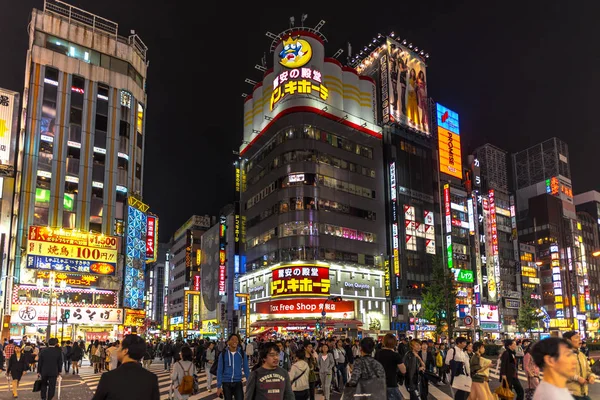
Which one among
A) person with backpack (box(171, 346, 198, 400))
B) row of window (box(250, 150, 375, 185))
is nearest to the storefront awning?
row of window (box(250, 150, 375, 185))

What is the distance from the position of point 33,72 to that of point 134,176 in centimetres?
1307

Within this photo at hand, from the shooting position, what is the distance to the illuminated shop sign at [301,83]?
2501 inches

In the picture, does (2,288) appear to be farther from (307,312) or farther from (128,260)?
(307,312)

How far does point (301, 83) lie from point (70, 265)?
1293 inches

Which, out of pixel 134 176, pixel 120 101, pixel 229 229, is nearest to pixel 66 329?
pixel 134 176

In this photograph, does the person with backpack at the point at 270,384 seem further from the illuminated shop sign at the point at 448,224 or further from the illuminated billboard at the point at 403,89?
the illuminated shop sign at the point at 448,224

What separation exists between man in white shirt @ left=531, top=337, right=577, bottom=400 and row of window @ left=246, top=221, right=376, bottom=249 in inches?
2157

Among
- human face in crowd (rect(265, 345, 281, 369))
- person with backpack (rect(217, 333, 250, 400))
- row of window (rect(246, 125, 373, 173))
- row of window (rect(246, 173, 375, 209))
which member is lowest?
person with backpack (rect(217, 333, 250, 400))

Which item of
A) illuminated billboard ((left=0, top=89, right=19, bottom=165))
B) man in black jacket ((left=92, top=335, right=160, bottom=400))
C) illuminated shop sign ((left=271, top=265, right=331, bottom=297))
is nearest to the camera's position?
man in black jacket ((left=92, top=335, right=160, bottom=400))

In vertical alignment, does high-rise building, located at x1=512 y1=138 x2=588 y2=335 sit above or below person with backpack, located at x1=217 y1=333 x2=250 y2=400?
above

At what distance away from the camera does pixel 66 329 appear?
47594 millimetres

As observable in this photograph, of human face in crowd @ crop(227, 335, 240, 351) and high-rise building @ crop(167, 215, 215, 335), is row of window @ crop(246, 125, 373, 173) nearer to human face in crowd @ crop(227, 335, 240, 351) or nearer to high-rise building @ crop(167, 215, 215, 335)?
high-rise building @ crop(167, 215, 215, 335)

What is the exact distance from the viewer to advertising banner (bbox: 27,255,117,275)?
42.8 meters

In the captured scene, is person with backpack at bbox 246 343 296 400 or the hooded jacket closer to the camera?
person with backpack at bbox 246 343 296 400
